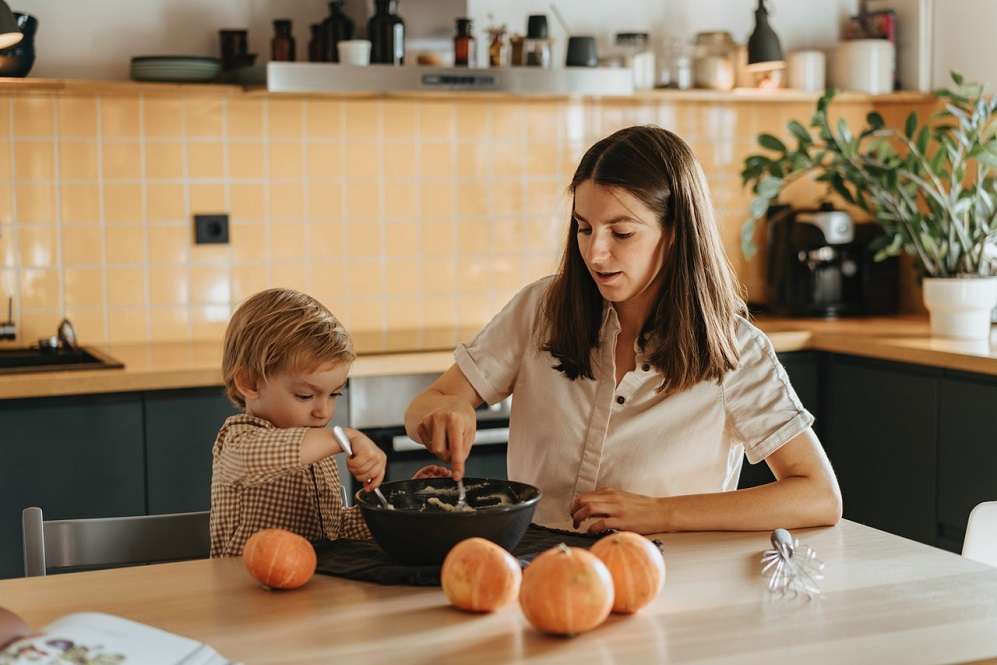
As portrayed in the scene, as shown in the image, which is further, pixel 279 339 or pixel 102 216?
pixel 102 216

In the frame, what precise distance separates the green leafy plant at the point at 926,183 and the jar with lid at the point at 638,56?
0.41 meters

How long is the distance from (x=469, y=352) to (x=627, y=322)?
0.27 meters

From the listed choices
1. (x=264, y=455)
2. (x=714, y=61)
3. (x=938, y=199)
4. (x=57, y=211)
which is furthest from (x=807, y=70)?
(x=264, y=455)

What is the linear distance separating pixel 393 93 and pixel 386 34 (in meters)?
0.18

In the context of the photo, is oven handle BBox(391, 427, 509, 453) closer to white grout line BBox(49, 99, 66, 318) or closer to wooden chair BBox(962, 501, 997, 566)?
white grout line BBox(49, 99, 66, 318)

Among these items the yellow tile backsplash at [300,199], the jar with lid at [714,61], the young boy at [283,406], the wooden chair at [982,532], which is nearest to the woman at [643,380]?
the young boy at [283,406]

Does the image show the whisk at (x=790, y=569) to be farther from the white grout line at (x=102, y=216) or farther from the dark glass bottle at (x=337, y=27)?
the white grout line at (x=102, y=216)

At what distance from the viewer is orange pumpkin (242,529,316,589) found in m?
1.45

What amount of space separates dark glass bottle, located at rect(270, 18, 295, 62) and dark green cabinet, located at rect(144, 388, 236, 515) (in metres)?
0.97

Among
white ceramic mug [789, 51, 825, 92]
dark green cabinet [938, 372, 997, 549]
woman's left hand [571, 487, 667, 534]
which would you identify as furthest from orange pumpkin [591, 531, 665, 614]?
white ceramic mug [789, 51, 825, 92]

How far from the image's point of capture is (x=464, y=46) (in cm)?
341

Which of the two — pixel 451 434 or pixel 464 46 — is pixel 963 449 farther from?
pixel 451 434

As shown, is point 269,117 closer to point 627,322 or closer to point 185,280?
point 185,280

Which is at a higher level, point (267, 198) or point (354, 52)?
point (354, 52)
